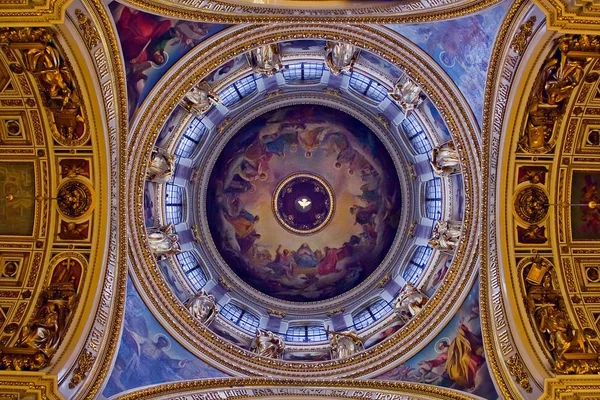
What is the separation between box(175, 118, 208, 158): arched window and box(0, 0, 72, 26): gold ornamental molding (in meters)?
9.23

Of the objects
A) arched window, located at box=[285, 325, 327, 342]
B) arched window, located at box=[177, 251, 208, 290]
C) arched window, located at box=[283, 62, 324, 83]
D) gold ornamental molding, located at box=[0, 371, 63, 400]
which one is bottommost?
gold ornamental molding, located at box=[0, 371, 63, 400]

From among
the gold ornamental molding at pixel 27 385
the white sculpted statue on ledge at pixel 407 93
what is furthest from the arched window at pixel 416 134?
the gold ornamental molding at pixel 27 385

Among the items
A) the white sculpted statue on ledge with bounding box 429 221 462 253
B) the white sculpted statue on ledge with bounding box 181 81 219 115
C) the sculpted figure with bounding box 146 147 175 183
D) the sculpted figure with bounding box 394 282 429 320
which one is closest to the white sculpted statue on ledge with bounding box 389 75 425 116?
the white sculpted statue on ledge with bounding box 429 221 462 253

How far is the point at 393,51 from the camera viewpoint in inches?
691

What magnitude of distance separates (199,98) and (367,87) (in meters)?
7.29

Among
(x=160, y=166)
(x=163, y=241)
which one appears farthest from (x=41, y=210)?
(x=163, y=241)

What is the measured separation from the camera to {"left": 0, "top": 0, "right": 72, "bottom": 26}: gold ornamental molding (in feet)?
39.5

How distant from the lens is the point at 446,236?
2012 centimetres

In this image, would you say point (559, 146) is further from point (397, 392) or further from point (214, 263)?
point (214, 263)

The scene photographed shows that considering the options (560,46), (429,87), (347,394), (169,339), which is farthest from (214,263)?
(560,46)

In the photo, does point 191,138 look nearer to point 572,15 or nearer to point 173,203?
point 173,203

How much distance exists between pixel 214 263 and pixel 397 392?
36.6 ft

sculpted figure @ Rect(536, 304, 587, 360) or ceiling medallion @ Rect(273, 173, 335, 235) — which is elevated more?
ceiling medallion @ Rect(273, 173, 335, 235)

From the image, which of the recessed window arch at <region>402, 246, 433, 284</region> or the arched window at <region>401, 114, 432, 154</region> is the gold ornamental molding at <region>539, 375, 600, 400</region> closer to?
the recessed window arch at <region>402, 246, 433, 284</region>
